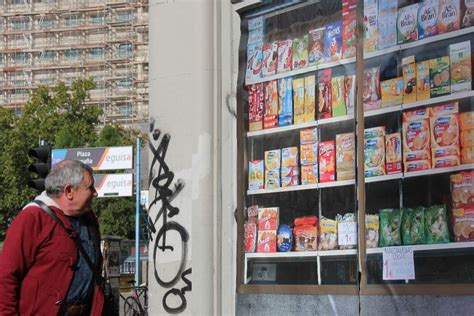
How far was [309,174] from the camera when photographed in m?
6.83

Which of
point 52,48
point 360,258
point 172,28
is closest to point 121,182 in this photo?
point 172,28

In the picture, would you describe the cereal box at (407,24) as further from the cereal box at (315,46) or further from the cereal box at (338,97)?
the cereal box at (315,46)

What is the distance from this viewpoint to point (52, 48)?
98.2 m

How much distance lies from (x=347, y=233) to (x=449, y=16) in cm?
Answer: 179

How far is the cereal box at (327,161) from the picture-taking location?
663 cm

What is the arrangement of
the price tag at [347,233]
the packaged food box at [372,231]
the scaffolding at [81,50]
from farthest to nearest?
the scaffolding at [81,50]
the price tag at [347,233]
the packaged food box at [372,231]

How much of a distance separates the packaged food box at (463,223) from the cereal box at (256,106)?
224 centimetres

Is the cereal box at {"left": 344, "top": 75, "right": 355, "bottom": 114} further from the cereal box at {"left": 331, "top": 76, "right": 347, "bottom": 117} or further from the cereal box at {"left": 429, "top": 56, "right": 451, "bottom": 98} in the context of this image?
the cereal box at {"left": 429, "top": 56, "right": 451, "bottom": 98}

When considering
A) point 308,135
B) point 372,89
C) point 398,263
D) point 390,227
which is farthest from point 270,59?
point 398,263

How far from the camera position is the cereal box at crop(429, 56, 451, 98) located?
5.71m

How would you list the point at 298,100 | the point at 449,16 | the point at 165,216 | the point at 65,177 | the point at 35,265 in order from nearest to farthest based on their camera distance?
the point at 35,265 < the point at 65,177 < the point at 449,16 < the point at 298,100 < the point at 165,216

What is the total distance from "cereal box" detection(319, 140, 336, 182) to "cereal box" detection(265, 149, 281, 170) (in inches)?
18.9

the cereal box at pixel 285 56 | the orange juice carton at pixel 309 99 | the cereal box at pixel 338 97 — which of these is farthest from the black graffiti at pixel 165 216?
the cereal box at pixel 338 97

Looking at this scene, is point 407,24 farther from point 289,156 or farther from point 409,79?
point 289,156
